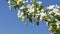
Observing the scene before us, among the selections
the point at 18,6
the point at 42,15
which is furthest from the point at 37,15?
the point at 18,6

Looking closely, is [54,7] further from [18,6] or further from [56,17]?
[18,6]

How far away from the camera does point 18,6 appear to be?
27.1 ft

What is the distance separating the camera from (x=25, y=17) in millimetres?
8078

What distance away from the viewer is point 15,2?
27.3 ft

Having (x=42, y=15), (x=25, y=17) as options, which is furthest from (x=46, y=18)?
(x=25, y=17)

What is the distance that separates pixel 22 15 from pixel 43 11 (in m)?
0.63

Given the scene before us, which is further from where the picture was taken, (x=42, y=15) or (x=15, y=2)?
(x=15, y=2)

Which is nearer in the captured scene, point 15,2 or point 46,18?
point 46,18

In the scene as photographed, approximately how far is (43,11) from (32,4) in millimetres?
392

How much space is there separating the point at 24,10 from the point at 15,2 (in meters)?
0.44

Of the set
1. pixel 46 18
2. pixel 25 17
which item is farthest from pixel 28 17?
pixel 46 18

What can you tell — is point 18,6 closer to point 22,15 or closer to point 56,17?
point 22,15

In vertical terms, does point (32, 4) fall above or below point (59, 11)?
above

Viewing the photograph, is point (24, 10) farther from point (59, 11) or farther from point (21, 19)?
point (59, 11)
